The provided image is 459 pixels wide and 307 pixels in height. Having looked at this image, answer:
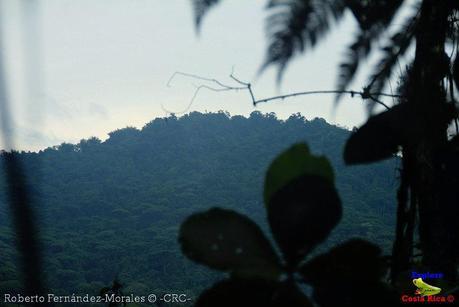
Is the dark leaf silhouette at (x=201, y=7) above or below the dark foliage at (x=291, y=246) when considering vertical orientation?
above

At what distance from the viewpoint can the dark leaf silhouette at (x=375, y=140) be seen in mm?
426

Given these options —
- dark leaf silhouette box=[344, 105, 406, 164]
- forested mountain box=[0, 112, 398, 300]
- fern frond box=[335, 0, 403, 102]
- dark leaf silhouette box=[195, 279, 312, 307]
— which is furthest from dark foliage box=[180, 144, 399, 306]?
forested mountain box=[0, 112, 398, 300]

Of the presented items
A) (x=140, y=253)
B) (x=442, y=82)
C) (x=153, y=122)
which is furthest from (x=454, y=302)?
(x=153, y=122)

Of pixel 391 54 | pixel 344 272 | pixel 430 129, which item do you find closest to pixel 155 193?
pixel 391 54

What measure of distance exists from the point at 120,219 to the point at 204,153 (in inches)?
627

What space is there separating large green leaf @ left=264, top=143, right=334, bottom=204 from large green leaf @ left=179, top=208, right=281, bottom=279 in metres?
0.03

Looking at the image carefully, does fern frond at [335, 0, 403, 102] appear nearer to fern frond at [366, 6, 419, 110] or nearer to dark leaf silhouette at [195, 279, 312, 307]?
fern frond at [366, 6, 419, 110]

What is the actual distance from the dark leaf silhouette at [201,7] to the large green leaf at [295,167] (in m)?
0.36

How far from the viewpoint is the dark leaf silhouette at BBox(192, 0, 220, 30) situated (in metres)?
0.62

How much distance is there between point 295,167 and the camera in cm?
31

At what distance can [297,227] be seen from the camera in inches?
12.1

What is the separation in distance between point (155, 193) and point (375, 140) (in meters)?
47.6

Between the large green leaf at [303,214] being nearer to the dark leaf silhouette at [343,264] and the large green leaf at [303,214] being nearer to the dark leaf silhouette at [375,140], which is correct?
the dark leaf silhouette at [343,264]

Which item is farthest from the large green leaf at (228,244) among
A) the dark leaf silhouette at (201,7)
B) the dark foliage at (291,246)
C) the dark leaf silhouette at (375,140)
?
the dark leaf silhouette at (201,7)
